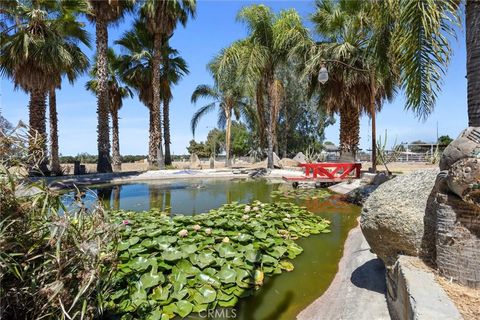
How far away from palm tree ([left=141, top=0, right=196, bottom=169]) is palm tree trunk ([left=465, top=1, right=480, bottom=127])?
1678cm

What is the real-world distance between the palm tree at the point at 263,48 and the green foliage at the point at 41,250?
13.9m


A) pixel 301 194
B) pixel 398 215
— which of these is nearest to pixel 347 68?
pixel 301 194

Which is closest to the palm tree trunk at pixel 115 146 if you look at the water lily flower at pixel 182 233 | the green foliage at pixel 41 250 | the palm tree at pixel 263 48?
the palm tree at pixel 263 48

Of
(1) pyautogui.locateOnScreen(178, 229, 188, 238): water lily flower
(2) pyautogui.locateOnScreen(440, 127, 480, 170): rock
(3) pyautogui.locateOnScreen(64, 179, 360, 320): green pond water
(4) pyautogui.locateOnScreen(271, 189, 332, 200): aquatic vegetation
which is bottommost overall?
(3) pyautogui.locateOnScreen(64, 179, 360, 320): green pond water

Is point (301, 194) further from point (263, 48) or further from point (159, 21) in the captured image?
point (159, 21)

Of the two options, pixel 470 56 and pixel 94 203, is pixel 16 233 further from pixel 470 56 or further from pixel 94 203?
pixel 470 56

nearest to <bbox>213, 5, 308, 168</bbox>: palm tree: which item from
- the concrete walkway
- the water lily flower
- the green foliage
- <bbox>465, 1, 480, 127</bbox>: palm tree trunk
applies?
<bbox>465, 1, 480, 127</bbox>: palm tree trunk

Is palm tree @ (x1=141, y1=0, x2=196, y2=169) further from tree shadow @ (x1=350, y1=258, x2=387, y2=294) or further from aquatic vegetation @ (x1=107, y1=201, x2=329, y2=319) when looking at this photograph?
tree shadow @ (x1=350, y1=258, x2=387, y2=294)

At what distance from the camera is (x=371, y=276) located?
344 cm

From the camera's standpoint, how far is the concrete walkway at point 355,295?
9.18 ft

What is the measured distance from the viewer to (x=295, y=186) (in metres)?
11.9

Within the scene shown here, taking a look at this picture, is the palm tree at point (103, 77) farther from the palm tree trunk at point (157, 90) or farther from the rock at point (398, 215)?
the rock at point (398, 215)

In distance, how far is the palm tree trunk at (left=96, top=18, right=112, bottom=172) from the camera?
16.5 m

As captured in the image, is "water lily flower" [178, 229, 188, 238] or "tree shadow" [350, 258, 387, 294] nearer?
"tree shadow" [350, 258, 387, 294]
